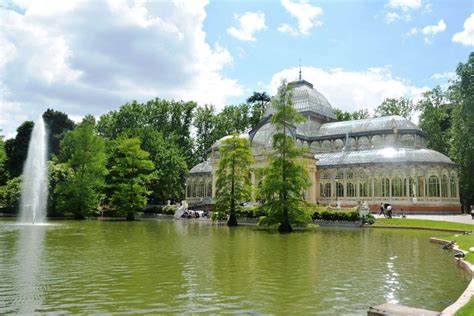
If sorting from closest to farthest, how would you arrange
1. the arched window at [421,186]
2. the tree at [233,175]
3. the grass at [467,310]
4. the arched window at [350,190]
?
the grass at [467,310]
the tree at [233,175]
the arched window at [421,186]
the arched window at [350,190]

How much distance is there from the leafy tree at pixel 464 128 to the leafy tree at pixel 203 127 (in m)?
45.7

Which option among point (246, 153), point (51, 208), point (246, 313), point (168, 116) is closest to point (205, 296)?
point (246, 313)

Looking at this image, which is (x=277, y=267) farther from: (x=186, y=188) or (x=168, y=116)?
(x=168, y=116)

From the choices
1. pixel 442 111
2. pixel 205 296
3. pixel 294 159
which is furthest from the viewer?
pixel 442 111

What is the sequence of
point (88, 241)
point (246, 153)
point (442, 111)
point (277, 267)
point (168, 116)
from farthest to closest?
point (168, 116) → point (442, 111) → point (246, 153) → point (88, 241) → point (277, 267)

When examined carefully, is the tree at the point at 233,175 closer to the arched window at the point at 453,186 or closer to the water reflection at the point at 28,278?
the water reflection at the point at 28,278

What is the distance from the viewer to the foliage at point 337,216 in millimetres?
40312

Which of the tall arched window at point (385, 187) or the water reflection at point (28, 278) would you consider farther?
the tall arched window at point (385, 187)

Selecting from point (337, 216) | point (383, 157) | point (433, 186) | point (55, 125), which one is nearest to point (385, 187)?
point (383, 157)

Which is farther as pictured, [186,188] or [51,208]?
[186,188]

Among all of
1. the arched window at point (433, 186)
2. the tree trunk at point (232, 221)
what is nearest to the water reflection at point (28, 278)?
the tree trunk at point (232, 221)

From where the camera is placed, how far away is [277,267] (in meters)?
15.5

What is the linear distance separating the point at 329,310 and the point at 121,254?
11361mm

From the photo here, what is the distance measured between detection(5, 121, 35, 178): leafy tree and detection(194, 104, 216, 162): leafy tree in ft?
99.7
